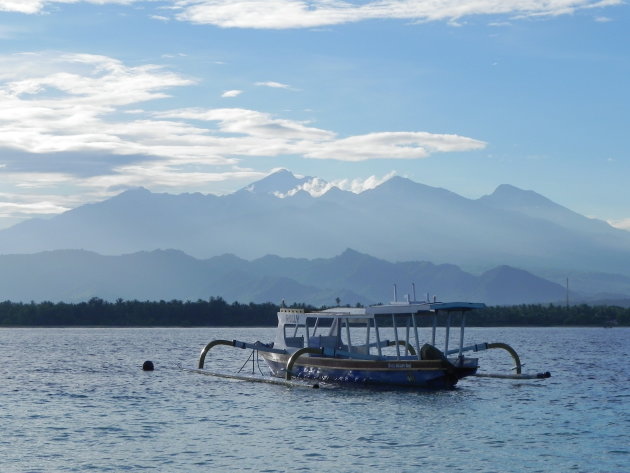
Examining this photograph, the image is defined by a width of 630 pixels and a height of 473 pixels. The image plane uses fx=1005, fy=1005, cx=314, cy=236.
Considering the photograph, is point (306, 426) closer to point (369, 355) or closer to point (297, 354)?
point (369, 355)

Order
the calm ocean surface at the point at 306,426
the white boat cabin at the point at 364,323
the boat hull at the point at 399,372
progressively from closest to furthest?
1. the calm ocean surface at the point at 306,426
2. the boat hull at the point at 399,372
3. the white boat cabin at the point at 364,323

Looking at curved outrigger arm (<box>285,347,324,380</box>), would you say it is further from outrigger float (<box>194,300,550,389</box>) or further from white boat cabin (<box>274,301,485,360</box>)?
white boat cabin (<box>274,301,485,360</box>)

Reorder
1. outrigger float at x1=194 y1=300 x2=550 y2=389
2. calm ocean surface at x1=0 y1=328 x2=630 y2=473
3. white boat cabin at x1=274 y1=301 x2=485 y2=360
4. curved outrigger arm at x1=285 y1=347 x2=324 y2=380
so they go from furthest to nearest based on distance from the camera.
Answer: curved outrigger arm at x1=285 y1=347 x2=324 y2=380
white boat cabin at x1=274 y1=301 x2=485 y2=360
outrigger float at x1=194 y1=300 x2=550 y2=389
calm ocean surface at x1=0 y1=328 x2=630 y2=473

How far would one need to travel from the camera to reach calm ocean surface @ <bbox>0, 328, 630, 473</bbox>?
3978cm

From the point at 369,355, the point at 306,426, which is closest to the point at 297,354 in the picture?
the point at 369,355

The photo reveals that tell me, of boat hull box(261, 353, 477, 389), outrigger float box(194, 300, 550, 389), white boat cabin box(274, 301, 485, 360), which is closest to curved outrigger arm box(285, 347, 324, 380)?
outrigger float box(194, 300, 550, 389)

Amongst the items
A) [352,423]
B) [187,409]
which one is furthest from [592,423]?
[187,409]

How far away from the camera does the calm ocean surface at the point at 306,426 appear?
39781mm

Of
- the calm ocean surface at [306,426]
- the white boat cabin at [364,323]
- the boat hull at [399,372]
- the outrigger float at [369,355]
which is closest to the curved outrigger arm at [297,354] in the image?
the outrigger float at [369,355]

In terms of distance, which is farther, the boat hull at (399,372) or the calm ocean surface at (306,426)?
the boat hull at (399,372)

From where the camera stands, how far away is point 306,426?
50.0 m

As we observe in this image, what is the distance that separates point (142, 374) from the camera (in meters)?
83.9

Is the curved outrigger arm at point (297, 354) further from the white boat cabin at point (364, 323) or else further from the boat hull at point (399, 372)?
the boat hull at point (399, 372)

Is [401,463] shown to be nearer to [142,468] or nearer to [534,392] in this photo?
[142,468]
